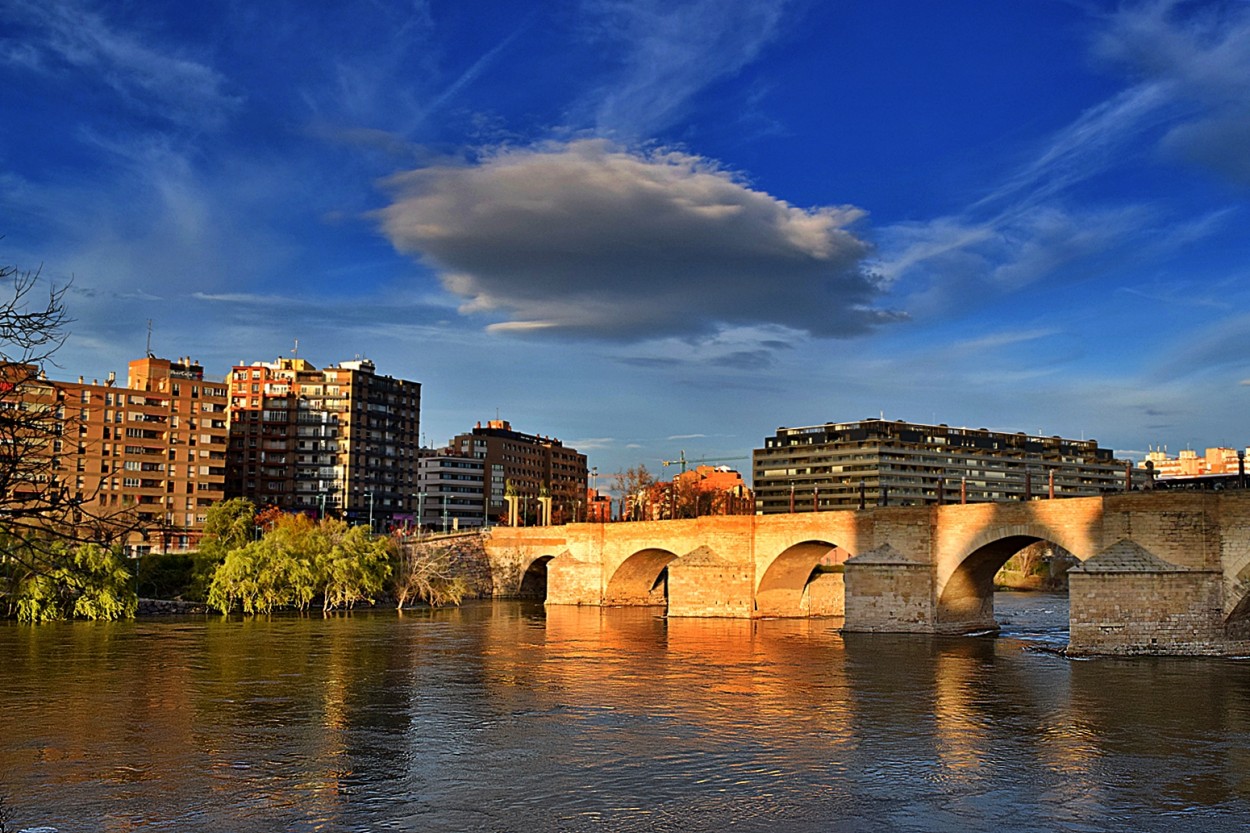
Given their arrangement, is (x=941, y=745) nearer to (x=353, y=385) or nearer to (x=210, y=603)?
(x=210, y=603)

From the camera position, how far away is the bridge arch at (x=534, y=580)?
73000 mm

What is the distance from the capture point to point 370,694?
90.5 ft

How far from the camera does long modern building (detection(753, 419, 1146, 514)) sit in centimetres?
14525

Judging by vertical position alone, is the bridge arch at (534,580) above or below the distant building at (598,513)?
below

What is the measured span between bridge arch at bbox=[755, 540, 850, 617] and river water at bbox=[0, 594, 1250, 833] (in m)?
12.5

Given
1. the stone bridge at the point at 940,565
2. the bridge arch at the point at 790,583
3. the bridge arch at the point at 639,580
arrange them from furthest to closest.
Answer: the bridge arch at the point at 639,580 < the bridge arch at the point at 790,583 < the stone bridge at the point at 940,565

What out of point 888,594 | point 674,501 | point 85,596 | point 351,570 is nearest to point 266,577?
point 351,570

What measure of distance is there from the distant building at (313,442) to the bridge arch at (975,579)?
254 feet

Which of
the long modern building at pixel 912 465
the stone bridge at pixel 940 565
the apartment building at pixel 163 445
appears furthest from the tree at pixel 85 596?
the long modern building at pixel 912 465

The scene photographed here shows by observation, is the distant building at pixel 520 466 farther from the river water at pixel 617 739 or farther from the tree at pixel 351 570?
the river water at pixel 617 739

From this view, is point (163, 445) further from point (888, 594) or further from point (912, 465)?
point (912, 465)

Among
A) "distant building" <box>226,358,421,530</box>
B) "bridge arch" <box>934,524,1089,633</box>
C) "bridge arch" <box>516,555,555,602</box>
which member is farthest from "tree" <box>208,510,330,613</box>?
"distant building" <box>226,358,421,530</box>

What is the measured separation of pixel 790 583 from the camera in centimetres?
5316

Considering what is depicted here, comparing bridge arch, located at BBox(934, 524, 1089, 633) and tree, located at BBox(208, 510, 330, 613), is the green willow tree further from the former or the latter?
bridge arch, located at BBox(934, 524, 1089, 633)
